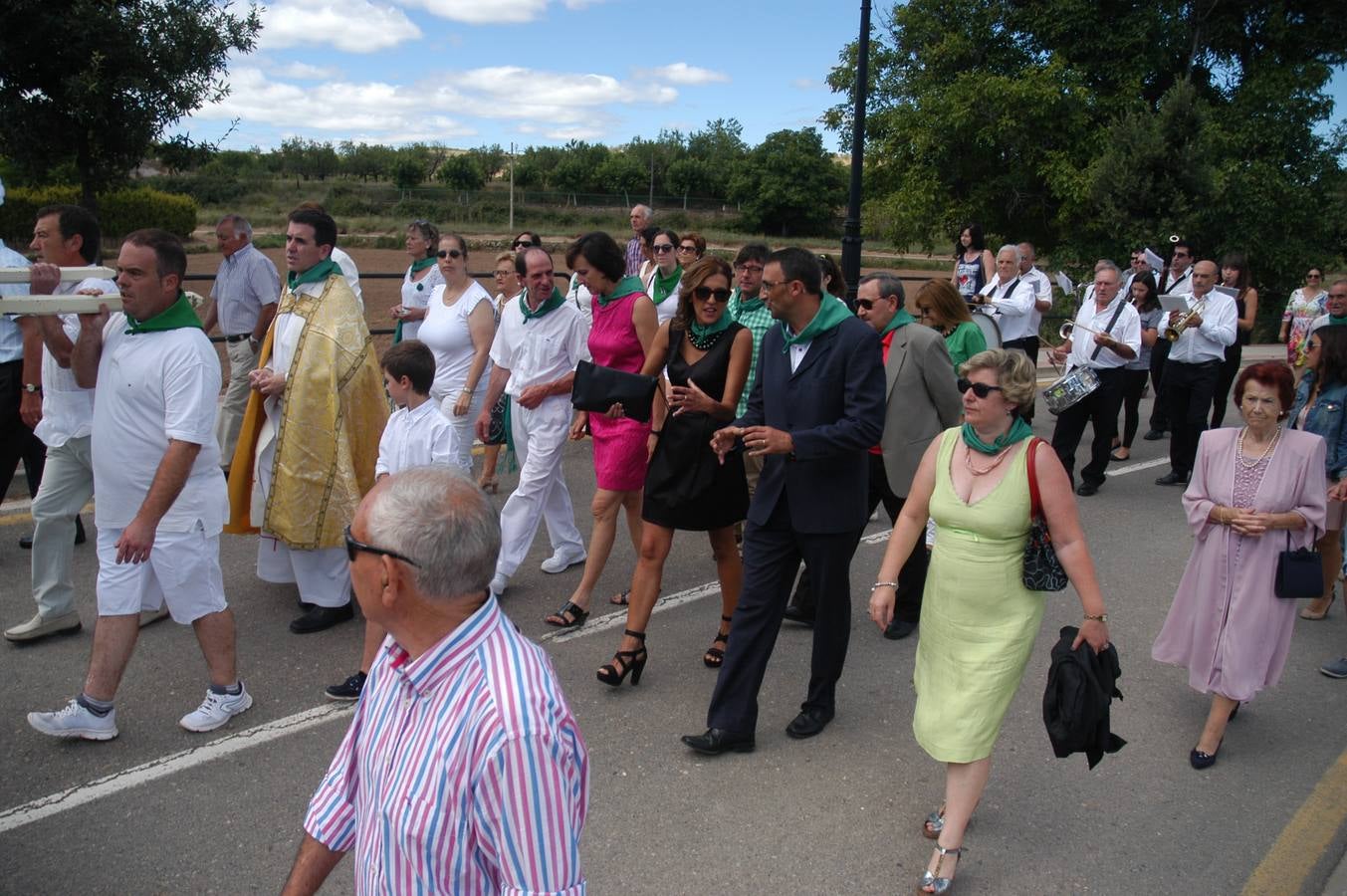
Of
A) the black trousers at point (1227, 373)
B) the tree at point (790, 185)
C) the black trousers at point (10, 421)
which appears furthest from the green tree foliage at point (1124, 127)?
the tree at point (790, 185)

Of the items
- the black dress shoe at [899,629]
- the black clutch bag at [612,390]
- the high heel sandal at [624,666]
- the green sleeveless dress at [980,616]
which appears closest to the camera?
the green sleeveless dress at [980,616]

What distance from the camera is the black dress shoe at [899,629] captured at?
18.3 feet

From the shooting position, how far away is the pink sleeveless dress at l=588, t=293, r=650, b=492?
5422 millimetres

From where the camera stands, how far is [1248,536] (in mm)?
4496

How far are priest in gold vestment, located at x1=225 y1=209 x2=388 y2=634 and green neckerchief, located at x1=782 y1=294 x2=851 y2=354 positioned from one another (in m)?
2.26

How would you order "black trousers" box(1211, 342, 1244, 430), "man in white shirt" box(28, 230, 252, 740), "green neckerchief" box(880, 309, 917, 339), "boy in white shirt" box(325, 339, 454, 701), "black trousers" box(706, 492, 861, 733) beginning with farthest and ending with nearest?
"black trousers" box(1211, 342, 1244, 430)
"green neckerchief" box(880, 309, 917, 339)
"boy in white shirt" box(325, 339, 454, 701)
"black trousers" box(706, 492, 861, 733)
"man in white shirt" box(28, 230, 252, 740)

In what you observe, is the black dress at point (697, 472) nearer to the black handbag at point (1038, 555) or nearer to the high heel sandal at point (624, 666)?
the high heel sandal at point (624, 666)

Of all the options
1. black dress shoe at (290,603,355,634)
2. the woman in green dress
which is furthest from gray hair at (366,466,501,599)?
black dress shoe at (290,603,355,634)

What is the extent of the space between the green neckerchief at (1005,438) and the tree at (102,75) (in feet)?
27.9

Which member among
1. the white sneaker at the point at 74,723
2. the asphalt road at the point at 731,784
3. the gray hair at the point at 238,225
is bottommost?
the asphalt road at the point at 731,784

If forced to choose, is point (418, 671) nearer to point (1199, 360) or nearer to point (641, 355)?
point (641, 355)

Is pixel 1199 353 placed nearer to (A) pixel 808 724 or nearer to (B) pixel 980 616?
(A) pixel 808 724

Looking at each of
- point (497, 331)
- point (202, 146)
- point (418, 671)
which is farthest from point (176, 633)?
point (202, 146)

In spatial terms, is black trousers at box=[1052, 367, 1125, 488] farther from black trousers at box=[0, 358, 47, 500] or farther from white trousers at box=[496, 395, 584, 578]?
black trousers at box=[0, 358, 47, 500]
